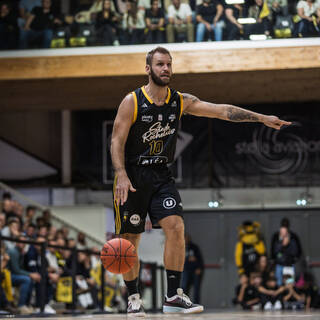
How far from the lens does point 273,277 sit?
14469mm

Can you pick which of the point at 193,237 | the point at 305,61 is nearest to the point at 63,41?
the point at 305,61

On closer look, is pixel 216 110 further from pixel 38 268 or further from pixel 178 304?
pixel 38 268

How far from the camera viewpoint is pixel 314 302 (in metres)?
14.8

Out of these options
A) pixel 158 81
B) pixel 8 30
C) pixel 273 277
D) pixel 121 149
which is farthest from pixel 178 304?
pixel 273 277

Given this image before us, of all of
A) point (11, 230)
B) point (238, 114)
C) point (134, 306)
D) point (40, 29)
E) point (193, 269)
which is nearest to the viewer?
point (134, 306)

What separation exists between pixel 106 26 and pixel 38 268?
479 centimetres

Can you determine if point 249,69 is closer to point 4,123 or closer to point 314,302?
point 314,302

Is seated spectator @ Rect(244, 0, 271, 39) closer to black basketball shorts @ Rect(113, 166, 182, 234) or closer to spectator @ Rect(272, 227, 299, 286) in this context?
spectator @ Rect(272, 227, 299, 286)

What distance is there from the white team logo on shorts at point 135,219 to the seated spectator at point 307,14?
8.01 meters

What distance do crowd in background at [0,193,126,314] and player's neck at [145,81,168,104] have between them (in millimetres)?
3542

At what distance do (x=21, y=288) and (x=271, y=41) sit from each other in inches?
243

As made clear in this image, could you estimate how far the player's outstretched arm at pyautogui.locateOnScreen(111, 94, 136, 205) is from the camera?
4.98 metres

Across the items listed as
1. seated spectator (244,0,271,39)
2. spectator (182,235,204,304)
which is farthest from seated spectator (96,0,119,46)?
spectator (182,235,204,304)

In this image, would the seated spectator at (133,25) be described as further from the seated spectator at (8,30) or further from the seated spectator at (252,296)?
the seated spectator at (252,296)
